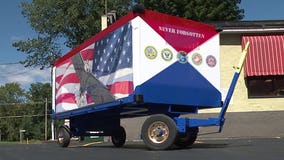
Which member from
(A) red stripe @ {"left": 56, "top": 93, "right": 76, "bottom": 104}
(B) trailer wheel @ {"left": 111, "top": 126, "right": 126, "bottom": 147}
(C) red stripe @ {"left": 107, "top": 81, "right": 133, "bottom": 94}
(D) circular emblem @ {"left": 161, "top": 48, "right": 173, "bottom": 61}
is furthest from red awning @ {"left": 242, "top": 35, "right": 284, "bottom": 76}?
(C) red stripe @ {"left": 107, "top": 81, "right": 133, "bottom": 94}

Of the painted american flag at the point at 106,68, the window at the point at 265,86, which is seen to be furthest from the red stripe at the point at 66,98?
the window at the point at 265,86

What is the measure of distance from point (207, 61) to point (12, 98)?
101681 millimetres

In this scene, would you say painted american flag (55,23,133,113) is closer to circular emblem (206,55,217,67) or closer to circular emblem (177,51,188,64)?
circular emblem (177,51,188,64)

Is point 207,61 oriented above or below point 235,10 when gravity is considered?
below

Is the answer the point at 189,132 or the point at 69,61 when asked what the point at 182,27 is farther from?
the point at 69,61

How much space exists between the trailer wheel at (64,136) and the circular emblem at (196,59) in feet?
17.7

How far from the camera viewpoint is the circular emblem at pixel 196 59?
43.3 ft

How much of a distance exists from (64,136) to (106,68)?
384 cm

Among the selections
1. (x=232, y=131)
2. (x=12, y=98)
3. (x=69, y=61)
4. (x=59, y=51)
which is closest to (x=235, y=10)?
(x=59, y=51)

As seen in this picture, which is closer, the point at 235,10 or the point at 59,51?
the point at 235,10

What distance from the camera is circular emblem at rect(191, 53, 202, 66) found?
43.3 ft

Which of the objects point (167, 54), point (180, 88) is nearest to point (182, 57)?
point (167, 54)

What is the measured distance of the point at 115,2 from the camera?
4900 cm

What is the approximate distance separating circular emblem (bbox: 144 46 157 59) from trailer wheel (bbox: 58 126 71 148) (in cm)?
531
